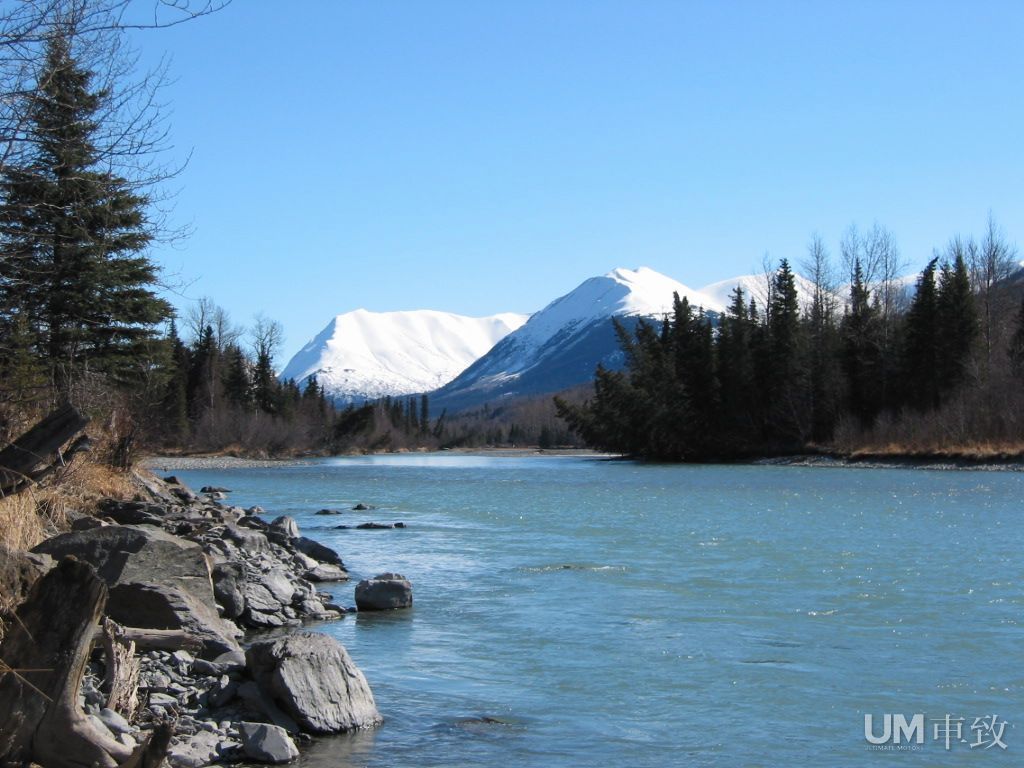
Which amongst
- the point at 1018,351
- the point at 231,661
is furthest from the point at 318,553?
the point at 1018,351

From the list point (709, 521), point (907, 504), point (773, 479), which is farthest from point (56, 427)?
point (773, 479)

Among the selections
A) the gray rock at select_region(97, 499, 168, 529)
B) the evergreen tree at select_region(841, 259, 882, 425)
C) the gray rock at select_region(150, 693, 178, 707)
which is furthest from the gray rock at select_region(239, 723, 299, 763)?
the evergreen tree at select_region(841, 259, 882, 425)

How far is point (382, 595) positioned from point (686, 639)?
14.9 feet

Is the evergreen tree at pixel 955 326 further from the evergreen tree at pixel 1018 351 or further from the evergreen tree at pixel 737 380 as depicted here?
the evergreen tree at pixel 737 380

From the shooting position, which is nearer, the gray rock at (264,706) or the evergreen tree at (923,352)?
the gray rock at (264,706)

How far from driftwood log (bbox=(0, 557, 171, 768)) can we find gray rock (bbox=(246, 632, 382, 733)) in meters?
2.13

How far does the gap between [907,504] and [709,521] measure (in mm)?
8491

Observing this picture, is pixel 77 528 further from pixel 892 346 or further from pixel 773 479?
pixel 892 346

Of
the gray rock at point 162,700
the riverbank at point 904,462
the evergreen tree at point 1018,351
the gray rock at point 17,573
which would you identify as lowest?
the gray rock at point 162,700

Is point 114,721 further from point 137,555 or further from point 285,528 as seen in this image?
point 285,528

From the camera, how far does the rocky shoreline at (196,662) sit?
7660 millimetres

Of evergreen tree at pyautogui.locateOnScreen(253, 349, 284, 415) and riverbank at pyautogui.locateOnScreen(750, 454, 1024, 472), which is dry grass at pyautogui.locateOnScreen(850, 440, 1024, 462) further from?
evergreen tree at pyautogui.locateOnScreen(253, 349, 284, 415)

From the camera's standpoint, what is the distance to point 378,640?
12.6m

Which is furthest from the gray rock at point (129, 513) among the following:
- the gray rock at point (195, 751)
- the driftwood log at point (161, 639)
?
the gray rock at point (195, 751)
